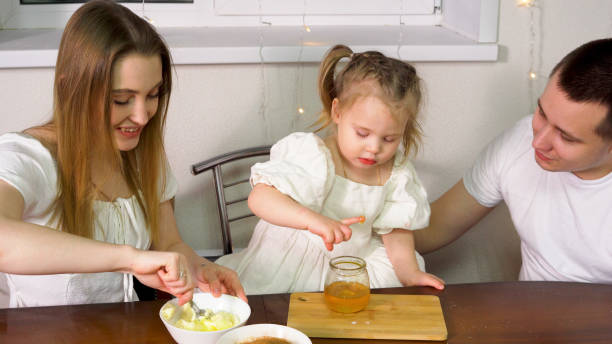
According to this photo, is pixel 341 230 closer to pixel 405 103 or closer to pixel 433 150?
pixel 405 103

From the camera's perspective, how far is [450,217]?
6.32ft

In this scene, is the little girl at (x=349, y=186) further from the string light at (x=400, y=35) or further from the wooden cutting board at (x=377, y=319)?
the string light at (x=400, y=35)

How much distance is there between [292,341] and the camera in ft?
3.45

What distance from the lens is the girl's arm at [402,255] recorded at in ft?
5.16

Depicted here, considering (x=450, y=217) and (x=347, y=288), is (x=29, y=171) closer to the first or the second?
(x=347, y=288)

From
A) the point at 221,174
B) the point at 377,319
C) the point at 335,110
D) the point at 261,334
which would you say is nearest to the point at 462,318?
the point at 377,319

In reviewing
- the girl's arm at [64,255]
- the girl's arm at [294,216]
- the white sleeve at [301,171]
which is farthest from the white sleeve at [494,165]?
the girl's arm at [64,255]

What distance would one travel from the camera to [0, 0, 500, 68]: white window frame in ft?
6.39

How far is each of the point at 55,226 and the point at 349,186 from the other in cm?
72

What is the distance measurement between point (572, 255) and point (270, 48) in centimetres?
105

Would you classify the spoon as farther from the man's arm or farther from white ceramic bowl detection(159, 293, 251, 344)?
the man's arm

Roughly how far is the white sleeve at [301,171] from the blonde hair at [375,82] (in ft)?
0.45

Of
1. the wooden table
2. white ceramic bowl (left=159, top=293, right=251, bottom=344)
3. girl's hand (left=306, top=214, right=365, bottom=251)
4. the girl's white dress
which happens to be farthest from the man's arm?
white ceramic bowl (left=159, top=293, right=251, bottom=344)

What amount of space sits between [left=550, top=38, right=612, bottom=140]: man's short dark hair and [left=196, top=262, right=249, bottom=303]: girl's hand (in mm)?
867
